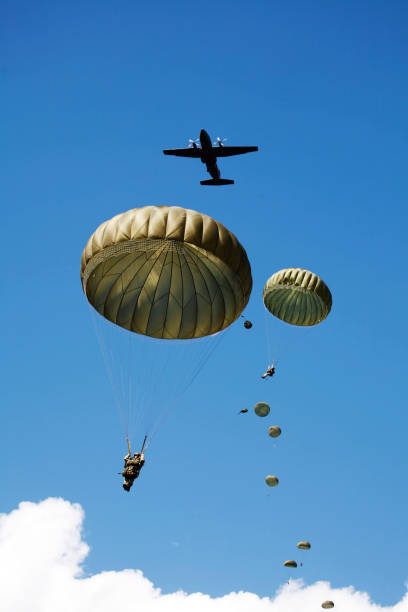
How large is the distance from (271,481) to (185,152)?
2273 centimetres

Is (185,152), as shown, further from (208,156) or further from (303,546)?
(303,546)

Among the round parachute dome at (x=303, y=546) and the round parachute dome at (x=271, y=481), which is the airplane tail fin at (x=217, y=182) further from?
the round parachute dome at (x=303, y=546)

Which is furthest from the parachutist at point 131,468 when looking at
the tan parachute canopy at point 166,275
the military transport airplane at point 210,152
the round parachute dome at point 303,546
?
the military transport airplane at point 210,152

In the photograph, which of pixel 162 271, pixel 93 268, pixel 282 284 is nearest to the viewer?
pixel 93 268

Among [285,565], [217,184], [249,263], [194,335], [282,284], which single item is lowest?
[285,565]

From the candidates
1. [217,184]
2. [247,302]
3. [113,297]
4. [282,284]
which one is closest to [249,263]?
[247,302]

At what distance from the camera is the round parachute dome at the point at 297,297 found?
29844mm

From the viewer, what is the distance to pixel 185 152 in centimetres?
3941

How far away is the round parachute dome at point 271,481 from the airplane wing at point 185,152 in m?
21.4

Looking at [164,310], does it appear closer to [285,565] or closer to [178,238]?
[178,238]

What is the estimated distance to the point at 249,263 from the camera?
22172 mm

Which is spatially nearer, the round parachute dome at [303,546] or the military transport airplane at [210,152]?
the round parachute dome at [303,546]

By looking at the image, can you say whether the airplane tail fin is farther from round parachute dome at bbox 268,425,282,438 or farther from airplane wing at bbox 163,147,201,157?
round parachute dome at bbox 268,425,282,438

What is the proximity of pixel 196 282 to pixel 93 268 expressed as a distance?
13.0ft
